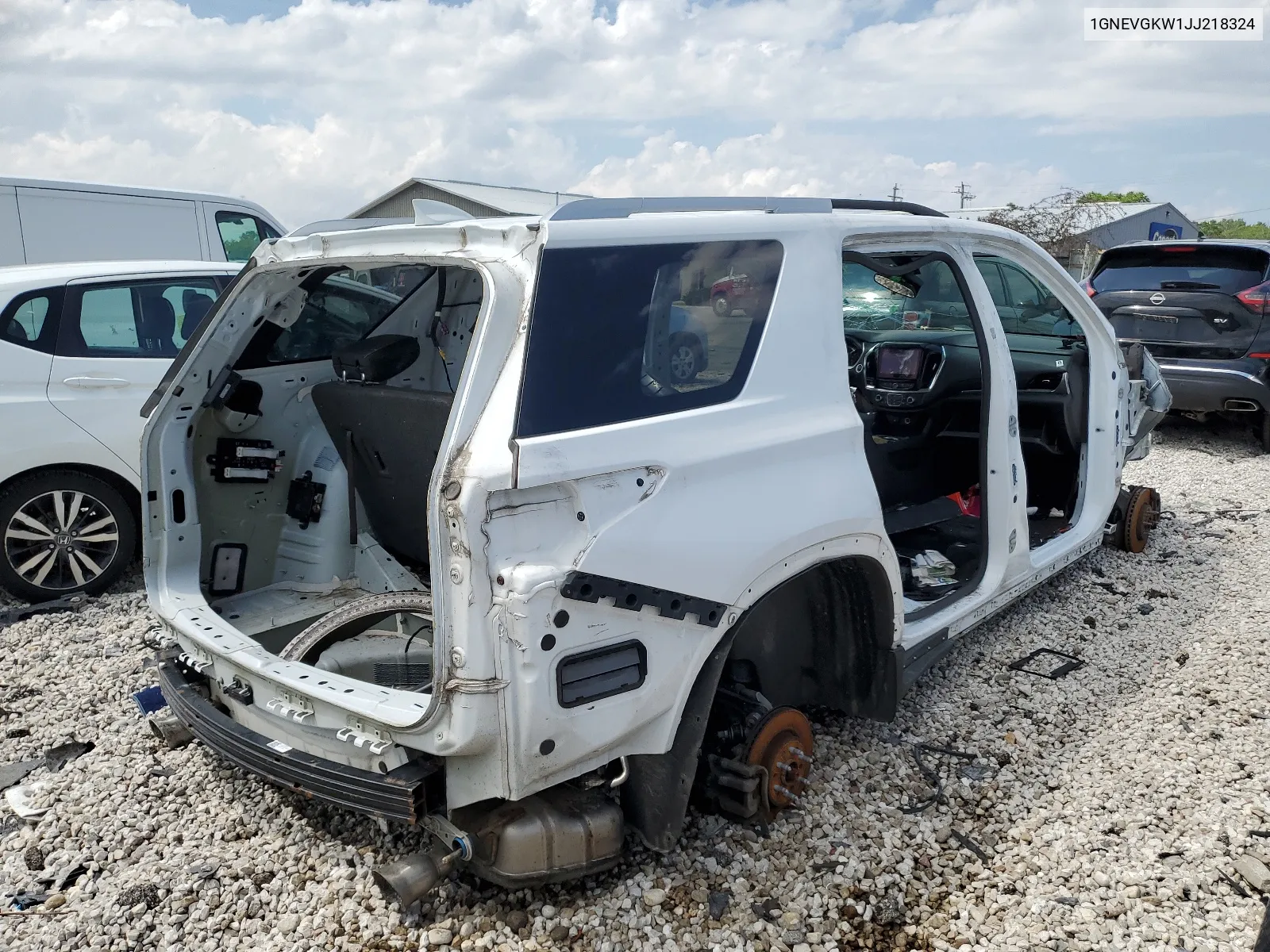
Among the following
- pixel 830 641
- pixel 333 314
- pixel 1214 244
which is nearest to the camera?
pixel 830 641

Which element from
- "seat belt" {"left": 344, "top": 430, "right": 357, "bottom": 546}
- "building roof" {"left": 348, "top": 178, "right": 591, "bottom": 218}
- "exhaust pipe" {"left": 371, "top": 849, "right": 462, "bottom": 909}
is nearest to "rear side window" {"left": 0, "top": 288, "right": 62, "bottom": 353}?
"seat belt" {"left": 344, "top": 430, "right": 357, "bottom": 546}

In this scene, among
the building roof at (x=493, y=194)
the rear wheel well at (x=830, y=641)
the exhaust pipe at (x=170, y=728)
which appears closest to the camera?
the rear wheel well at (x=830, y=641)

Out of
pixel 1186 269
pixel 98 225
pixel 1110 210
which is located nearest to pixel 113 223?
pixel 98 225

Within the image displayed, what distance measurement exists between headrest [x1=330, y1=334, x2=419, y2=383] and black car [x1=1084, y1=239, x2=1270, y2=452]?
690cm

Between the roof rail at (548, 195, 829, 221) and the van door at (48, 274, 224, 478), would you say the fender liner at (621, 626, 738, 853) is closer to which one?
the roof rail at (548, 195, 829, 221)

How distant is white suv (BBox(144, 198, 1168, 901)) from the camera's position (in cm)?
214

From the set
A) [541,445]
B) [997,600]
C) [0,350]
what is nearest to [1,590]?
[0,350]

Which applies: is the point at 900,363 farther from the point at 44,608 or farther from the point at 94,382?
the point at 44,608

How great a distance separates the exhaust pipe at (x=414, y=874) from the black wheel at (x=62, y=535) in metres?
3.58

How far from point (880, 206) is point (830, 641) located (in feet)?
4.84

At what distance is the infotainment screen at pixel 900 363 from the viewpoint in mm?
4844

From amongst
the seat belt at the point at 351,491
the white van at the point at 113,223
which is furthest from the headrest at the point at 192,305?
the white van at the point at 113,223

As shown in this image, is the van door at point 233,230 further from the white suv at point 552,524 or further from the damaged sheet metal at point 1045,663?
the damaged sheet metal at point 1045,663

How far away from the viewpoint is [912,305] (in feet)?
16.6
